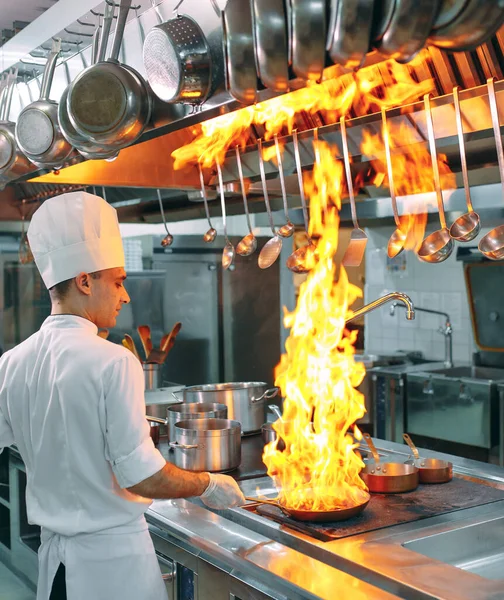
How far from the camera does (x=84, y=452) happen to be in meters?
1.71

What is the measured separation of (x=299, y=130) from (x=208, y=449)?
1.08m

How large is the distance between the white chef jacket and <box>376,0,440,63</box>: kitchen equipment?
0.88 metres

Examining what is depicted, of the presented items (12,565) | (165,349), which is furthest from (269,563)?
(12,565)

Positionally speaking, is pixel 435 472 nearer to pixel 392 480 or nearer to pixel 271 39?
pixel 392 480

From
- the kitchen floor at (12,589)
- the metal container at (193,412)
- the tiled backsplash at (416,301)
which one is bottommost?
the kitchen floor at (12,589)

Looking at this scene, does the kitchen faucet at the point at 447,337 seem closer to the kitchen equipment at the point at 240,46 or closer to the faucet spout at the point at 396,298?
the faucet spout at the point at 396,298

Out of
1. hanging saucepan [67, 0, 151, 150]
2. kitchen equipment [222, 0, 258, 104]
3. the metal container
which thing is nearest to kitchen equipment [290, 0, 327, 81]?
kitchen equipment [222, 0, 258, 104]

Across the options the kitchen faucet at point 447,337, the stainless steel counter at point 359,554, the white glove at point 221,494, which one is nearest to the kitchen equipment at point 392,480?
the stainless steel counter at point 359,554

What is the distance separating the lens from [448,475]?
2.20m

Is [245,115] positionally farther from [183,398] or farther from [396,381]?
[396,381]

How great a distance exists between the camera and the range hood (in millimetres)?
1832

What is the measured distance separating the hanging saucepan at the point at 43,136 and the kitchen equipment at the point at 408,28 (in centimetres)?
137

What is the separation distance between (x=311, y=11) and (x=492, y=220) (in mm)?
2436

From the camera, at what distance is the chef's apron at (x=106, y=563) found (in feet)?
5.78
